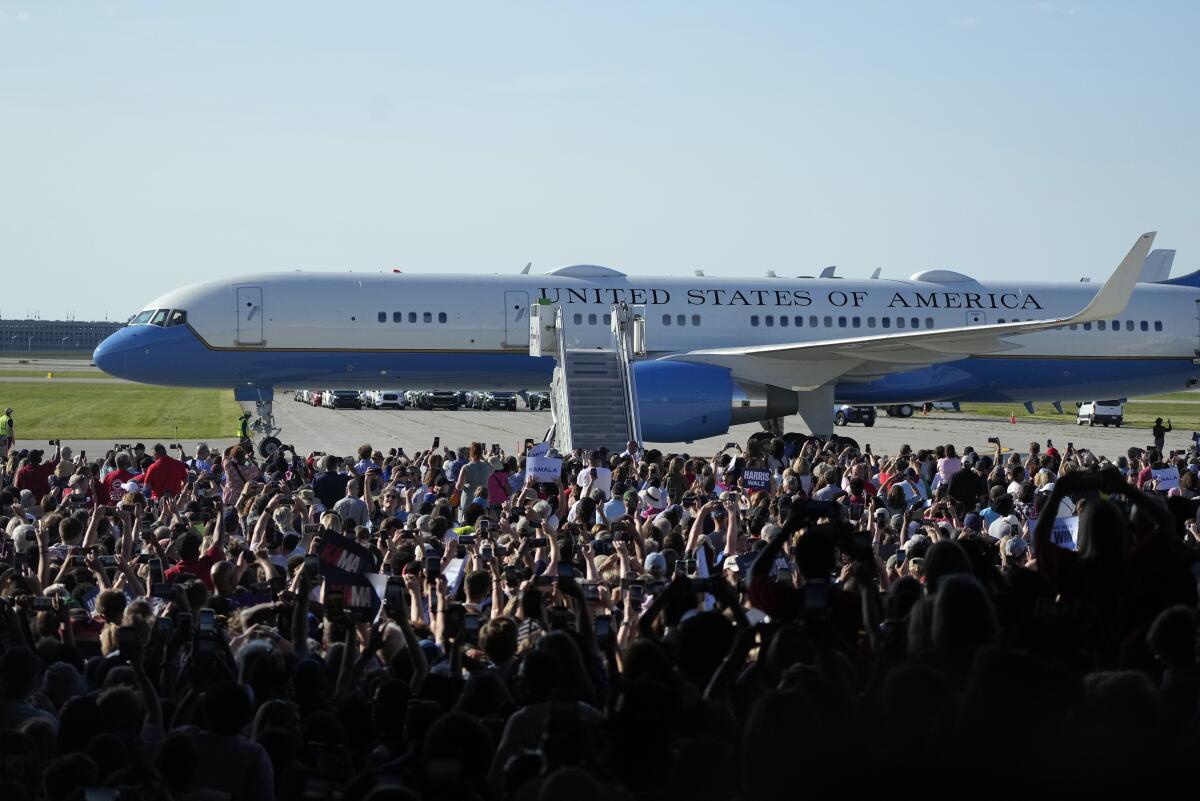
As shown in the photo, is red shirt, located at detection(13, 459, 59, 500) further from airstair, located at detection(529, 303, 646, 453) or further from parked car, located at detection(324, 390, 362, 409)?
parked car, located at detection(324, 390, 362, 409)

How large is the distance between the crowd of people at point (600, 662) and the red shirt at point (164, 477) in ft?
18.2

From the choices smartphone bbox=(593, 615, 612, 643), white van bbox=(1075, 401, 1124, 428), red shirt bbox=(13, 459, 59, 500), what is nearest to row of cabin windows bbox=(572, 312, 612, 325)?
red shirt bbox=(13, 459, 59, 500)

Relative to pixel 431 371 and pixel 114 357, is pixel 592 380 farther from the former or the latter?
pixel 114 357

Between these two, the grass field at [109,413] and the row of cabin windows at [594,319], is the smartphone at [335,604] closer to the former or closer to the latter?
the row of cabin windows at [594,319]

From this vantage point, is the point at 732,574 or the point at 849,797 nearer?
the point at 849,797

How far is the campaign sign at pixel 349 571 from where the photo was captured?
295 inches

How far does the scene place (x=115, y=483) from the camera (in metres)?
17.8

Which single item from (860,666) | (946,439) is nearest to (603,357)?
(946,439)

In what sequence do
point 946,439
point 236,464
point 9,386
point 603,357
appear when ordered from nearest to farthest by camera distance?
point 236,464 < point 603,357 < point 946,439 < point 9,386

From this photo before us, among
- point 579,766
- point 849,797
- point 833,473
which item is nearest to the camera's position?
point 849,797

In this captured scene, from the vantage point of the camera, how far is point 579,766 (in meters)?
4.74

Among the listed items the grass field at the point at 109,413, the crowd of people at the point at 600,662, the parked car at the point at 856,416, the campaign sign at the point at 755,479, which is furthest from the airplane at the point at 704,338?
the crowd of people at the point at 600,662

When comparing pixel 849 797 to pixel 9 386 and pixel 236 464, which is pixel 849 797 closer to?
pixel 236 464

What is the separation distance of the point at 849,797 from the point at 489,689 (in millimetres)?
2070
